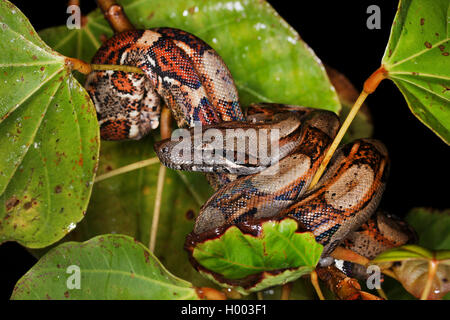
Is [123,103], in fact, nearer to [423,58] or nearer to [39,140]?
[39,140]

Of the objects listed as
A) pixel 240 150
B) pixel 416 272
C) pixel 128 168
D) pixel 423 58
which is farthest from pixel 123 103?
pixel 416 272

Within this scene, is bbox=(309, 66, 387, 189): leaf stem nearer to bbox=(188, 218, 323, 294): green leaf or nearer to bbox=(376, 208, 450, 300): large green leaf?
bbox=(188, 218, 323, 294): green leaf

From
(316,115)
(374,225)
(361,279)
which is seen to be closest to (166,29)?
(316,115)

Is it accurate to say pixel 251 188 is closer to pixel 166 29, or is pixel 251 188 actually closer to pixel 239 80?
pixel 239 80

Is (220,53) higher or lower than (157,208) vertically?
higher

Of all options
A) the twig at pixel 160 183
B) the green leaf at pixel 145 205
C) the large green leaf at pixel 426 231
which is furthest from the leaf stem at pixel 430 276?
the twig at pixel 160 183

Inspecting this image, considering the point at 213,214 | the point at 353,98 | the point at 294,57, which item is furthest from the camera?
the point at 353,98
